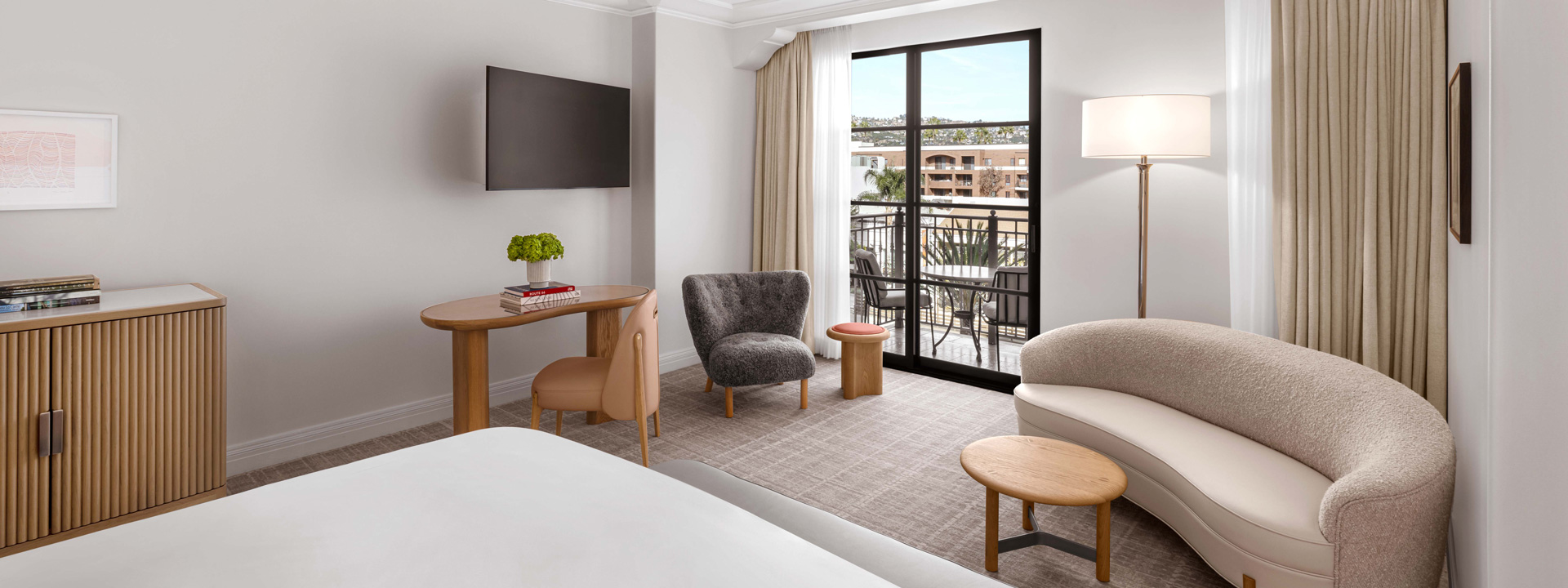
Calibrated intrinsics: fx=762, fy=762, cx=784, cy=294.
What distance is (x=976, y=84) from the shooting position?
4.83m

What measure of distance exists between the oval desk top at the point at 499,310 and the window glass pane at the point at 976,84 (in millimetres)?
2332

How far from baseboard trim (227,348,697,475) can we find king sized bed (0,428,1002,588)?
2.44 meters

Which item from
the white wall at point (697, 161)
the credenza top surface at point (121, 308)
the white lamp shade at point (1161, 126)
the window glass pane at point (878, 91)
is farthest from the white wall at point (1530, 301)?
the white wall at point (697, 161)

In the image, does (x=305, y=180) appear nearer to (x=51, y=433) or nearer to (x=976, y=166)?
(x=51, y=433)

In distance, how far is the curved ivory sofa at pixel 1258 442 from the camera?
1880 mm

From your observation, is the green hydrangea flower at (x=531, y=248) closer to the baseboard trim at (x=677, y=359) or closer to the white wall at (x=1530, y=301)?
the baseboard trim at (x=677, y=359)

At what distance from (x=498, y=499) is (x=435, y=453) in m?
0.33

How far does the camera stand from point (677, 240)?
5164 millimetres

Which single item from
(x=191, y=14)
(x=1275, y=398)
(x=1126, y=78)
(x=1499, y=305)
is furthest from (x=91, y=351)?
(x=1126, y=78)

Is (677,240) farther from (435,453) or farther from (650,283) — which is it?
(435,453)

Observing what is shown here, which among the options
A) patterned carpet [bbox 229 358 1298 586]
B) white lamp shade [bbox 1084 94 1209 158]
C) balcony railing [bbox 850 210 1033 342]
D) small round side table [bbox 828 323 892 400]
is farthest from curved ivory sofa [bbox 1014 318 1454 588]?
balcony railing [bbox 850 210 1033 342]

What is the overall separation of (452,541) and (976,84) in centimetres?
440

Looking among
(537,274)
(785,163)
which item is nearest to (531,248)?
(537,274)

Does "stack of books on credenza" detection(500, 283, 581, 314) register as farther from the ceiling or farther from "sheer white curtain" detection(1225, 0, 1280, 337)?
"sheer white curtain" detection(1225, 0, 1280, 337)
